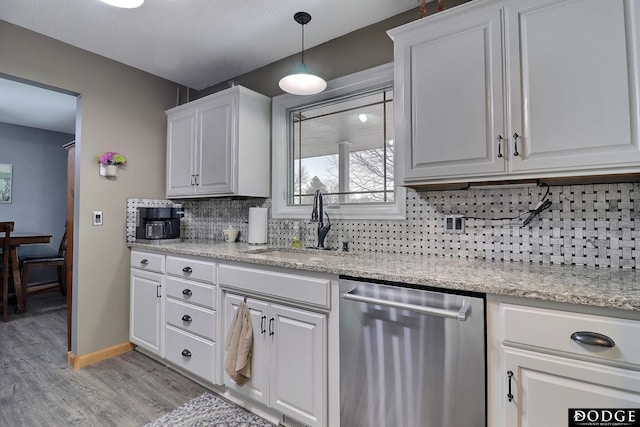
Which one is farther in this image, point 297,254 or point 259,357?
point 297,254

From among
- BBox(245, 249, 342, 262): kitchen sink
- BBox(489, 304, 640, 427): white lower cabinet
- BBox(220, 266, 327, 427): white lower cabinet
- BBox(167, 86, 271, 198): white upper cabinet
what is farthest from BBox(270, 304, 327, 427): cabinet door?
BBox(167, 86, 271, 198): white upper cabinet

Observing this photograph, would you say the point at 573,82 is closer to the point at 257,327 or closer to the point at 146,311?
the point at 257,327

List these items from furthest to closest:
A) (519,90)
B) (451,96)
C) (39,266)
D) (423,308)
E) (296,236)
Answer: (39,266), (296,236), (451,96), (519,90), (423,308)

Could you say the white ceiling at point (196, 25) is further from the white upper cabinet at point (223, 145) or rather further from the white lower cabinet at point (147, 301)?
the white lower cabinet at point (147, 301)

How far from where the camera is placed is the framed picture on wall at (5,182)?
446 cm

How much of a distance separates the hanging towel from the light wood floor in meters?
0.48

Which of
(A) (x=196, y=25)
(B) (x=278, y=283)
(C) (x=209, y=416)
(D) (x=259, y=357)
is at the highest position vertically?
(A) (x=196, y=25)

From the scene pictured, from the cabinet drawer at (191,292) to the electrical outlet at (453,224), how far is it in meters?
1.47

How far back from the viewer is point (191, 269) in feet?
7.17

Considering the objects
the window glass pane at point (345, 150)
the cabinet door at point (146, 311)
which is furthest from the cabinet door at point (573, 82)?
the cabinet door at point (146, 311)

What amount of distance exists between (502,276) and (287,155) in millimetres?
1834

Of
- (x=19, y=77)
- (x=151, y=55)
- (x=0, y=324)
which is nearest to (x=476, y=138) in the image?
(x=151, y=55)

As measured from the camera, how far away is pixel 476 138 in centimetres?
147

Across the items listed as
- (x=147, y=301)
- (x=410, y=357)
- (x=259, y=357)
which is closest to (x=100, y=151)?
(x=147, y=301)
